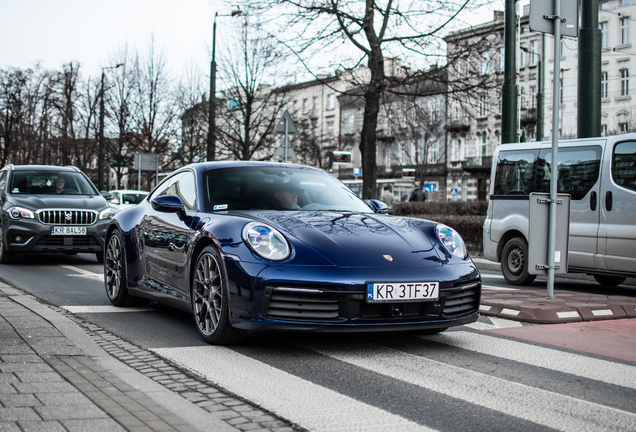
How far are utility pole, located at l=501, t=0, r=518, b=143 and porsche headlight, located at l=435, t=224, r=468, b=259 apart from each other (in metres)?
11.3

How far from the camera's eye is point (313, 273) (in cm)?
486

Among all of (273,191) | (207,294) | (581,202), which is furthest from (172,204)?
(581,202)

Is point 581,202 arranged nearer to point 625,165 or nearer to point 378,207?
point 625,165

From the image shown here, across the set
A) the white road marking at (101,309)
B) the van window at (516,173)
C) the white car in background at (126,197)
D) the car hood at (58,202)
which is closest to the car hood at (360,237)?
the white road marking at (101,309)

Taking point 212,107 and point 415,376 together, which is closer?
point 415,376

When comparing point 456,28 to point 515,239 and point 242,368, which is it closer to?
point 515,239

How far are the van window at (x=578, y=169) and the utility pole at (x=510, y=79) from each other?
251 inches

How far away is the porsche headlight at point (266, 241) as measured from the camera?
197 inches

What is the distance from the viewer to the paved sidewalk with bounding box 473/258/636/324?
676cm

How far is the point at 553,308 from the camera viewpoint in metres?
6.89

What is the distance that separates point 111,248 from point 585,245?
19.6 feet

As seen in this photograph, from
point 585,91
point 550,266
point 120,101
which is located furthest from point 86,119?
point 550,266

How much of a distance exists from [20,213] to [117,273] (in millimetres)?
5655

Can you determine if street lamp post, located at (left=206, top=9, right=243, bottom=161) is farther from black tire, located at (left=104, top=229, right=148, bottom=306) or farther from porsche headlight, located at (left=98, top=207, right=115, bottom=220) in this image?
black tire, located at (left=104, top=229, right=148, bottom=306)
